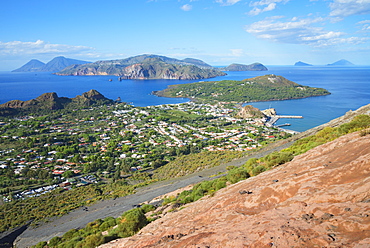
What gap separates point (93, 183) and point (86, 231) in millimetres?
19525

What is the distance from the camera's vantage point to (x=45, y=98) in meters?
104

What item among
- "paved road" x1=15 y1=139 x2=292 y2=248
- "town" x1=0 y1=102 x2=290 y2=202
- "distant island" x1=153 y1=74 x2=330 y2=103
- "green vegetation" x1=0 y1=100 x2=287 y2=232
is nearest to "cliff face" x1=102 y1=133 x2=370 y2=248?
"paved road" x1=15 y1=139 x2=292 y2=248

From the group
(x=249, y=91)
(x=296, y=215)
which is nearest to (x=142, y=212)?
(x=296, y=215)

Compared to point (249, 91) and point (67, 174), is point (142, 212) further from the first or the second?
point (249, 91)

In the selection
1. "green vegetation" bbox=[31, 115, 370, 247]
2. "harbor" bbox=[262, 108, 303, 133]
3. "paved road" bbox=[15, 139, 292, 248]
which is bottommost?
"paved road" bbox=[15, 139, 292, 248]

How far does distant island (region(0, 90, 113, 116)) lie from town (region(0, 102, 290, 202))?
7.89 m

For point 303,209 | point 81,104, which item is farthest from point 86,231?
point 81,104

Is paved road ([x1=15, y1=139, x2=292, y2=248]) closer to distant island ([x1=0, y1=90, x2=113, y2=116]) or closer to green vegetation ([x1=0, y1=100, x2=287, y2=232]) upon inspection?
green vegetation ([x1=0, y1=100, x2=287, y2=232])

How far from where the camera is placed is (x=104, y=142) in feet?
196

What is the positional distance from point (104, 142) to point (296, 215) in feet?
188

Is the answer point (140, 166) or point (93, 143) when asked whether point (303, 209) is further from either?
point (93, 143)

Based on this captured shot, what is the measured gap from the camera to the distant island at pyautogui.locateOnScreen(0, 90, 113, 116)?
92750mm

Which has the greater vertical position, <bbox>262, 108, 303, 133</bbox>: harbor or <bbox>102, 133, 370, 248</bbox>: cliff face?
<bbox>102, 133, 370, 248</bbox>: cliff face

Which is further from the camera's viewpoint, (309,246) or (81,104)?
(81,104)
